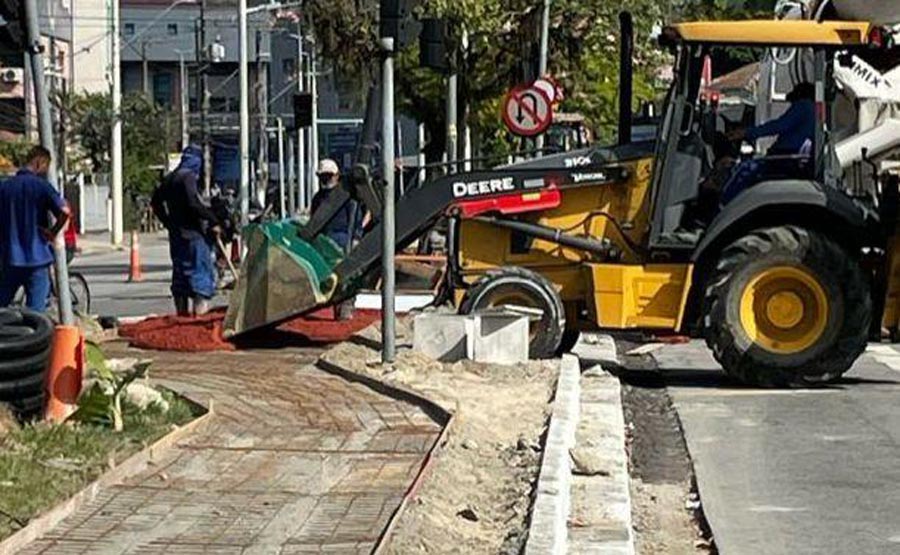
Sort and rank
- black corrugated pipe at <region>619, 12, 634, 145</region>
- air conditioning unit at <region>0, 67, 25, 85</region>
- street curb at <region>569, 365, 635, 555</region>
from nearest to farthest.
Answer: street curb at <region>569, 365, 635, 555</region> < black corrugated pipe at <region>619, 12, 634, 145</region> < air conditioning unit at <region>0, 67, 25, 85</region>

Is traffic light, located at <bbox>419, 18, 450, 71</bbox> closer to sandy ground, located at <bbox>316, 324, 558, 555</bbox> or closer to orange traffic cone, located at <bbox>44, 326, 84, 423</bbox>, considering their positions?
sandy ground, located at <bbox>316, 324, 558, 555</bbox>

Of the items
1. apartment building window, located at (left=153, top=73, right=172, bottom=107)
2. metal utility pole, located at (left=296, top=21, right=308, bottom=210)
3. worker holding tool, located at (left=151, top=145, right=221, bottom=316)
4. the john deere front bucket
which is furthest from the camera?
apartment building window, located at (left=153, top=73, right=172, bottom=107)

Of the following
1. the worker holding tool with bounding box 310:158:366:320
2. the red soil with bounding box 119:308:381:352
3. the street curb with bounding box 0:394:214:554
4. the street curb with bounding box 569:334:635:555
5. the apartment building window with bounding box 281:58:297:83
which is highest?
the apartment building window with bounding box 281:58:297:83

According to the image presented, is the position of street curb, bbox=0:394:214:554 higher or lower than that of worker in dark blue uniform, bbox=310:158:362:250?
lower

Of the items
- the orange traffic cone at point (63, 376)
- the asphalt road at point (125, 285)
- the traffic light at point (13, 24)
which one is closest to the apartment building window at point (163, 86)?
the asphalt road at point (125, 285)

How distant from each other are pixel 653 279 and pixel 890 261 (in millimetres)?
1988

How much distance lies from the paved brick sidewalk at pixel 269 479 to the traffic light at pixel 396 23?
2.72 meters

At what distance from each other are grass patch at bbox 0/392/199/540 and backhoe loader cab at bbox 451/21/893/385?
525 cm

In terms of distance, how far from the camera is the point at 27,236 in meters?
15.4

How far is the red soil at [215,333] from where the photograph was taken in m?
17.1

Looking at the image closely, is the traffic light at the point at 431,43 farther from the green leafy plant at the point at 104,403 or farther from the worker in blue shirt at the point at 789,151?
the green leafy plant at the point at 104,403

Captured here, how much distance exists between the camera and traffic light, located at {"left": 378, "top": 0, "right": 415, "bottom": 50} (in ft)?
48.4

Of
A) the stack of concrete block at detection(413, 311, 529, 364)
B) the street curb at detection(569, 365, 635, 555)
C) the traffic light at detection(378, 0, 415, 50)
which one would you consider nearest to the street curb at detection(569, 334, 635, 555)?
the street curb at detection(569, 365, 635, 555)

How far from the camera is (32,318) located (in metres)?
11.7
